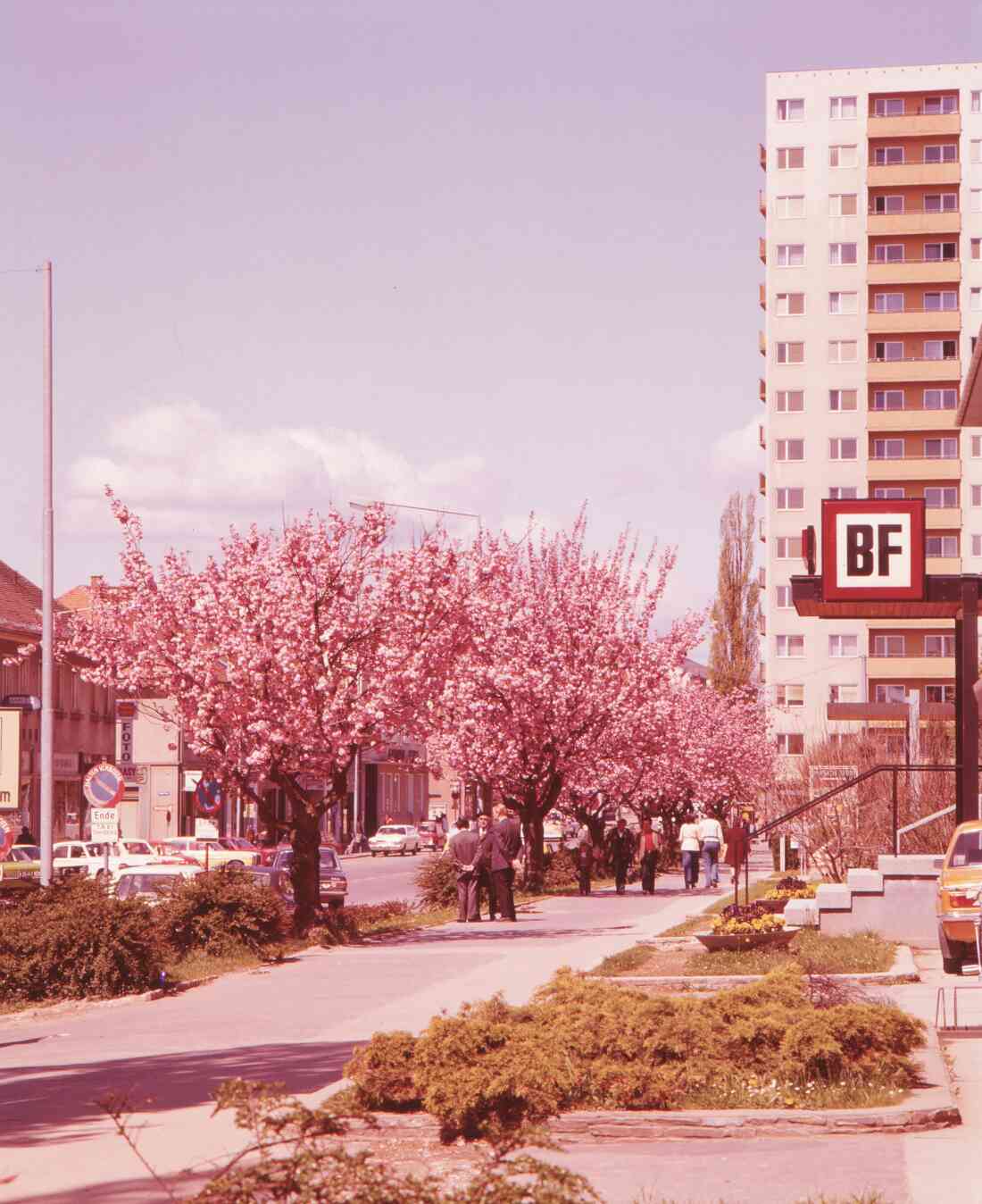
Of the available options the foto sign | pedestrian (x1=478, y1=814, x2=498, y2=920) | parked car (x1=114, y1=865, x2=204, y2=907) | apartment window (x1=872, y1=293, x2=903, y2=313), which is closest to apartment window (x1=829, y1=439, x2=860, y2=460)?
apartment window (x1=872, y1=293, x2=903, y2=313)

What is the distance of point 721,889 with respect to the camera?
156ft

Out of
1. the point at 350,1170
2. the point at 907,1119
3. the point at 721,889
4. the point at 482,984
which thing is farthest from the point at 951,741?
the point at 350,1170

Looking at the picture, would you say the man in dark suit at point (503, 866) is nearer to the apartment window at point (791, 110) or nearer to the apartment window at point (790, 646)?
the apartment window at point (790, 646)

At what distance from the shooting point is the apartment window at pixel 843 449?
10144cm

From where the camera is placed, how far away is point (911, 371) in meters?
99.8

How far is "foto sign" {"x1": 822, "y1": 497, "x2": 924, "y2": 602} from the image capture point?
22.7 metres

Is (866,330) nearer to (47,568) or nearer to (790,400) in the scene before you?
(790,400)

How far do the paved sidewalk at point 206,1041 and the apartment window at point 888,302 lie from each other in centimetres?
7510

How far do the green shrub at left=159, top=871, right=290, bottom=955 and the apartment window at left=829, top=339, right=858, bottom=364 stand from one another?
80.0 m

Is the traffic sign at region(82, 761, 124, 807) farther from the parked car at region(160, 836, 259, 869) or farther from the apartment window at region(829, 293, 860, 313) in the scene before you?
the apartment window at region(829, 293, 860, 313)

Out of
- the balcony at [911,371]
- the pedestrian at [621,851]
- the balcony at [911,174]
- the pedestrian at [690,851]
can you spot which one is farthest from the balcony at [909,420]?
the pedestrian at [690,851]

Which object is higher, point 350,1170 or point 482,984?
point 350,1170

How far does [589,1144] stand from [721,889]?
38190 millimetres

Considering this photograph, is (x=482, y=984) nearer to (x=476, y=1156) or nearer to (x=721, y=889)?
(x=476, y=1156)
